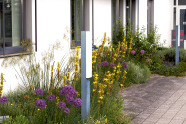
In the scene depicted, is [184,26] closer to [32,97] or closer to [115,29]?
[115,29]

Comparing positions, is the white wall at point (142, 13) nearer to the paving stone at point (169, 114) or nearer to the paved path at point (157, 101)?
the paved path at point (157, 101)

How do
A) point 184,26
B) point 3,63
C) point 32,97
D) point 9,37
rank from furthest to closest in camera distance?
point 184,26
point 9,37
point 3,63
point 32,97

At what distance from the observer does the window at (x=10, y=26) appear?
6.22 m

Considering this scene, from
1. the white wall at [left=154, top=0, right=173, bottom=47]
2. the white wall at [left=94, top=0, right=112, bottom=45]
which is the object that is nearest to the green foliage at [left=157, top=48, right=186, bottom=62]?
the white wall at [left=94, top=0, right=112, bottom=45]

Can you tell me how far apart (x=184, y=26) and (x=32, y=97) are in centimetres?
1730

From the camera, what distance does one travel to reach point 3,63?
6062mm

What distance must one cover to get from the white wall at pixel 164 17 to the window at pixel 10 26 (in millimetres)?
12331

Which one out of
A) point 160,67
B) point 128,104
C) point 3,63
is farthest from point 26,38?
point 160,67

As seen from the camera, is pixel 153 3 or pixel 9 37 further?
pixel 153 3

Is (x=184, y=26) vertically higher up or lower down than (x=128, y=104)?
higher up

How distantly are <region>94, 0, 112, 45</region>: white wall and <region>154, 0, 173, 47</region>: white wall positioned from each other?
750cm

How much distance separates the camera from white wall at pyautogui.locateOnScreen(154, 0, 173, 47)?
18.7 meters

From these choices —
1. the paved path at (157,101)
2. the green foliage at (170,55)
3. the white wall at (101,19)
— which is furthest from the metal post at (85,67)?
the green foliage at (170,55)

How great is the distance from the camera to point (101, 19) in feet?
35.0
